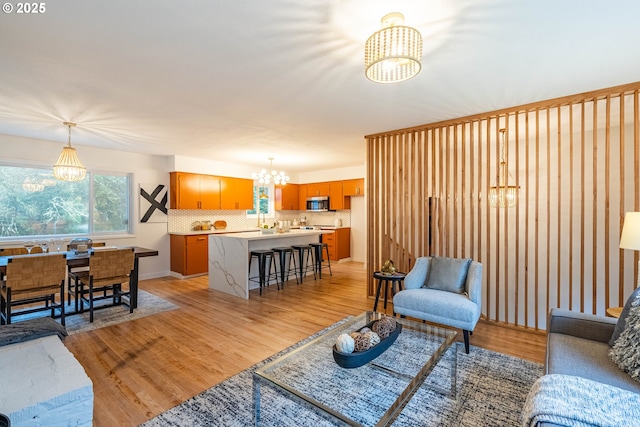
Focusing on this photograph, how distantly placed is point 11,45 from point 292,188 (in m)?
6.74

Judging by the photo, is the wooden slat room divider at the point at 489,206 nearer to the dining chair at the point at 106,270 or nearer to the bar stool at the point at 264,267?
the bar stool at the point at 264,267

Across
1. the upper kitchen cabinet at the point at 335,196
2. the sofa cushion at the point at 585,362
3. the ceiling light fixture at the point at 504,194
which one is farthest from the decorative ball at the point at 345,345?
the upper kitchen cabinet at the point at 335,196

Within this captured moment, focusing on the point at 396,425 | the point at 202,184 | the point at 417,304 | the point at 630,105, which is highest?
the point at 630,105

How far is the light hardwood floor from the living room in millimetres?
20

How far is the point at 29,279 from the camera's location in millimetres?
3029

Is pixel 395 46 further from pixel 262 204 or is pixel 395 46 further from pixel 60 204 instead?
pixel 262 204

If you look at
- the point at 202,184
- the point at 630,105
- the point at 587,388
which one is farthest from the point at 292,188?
the point at 587,388

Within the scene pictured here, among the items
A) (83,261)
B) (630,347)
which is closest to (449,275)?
(630,347)

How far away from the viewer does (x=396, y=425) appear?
1.81 m

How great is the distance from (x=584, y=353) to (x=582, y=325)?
346 millimetres

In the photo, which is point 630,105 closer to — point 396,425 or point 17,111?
point 396,425

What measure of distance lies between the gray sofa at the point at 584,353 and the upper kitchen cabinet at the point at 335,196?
594 cm

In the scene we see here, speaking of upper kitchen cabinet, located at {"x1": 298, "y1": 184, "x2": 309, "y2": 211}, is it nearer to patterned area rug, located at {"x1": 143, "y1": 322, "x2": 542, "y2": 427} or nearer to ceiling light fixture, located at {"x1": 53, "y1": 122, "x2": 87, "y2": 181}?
ceiling light fixture, located at {"x1": 53, "y1": 122, "x2": 87, "y2": 181}

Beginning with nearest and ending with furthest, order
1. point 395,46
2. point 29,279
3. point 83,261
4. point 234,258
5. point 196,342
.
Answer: point 395,46 → point 196,342 → point 29,279 → point 83,261 → point 234,258
